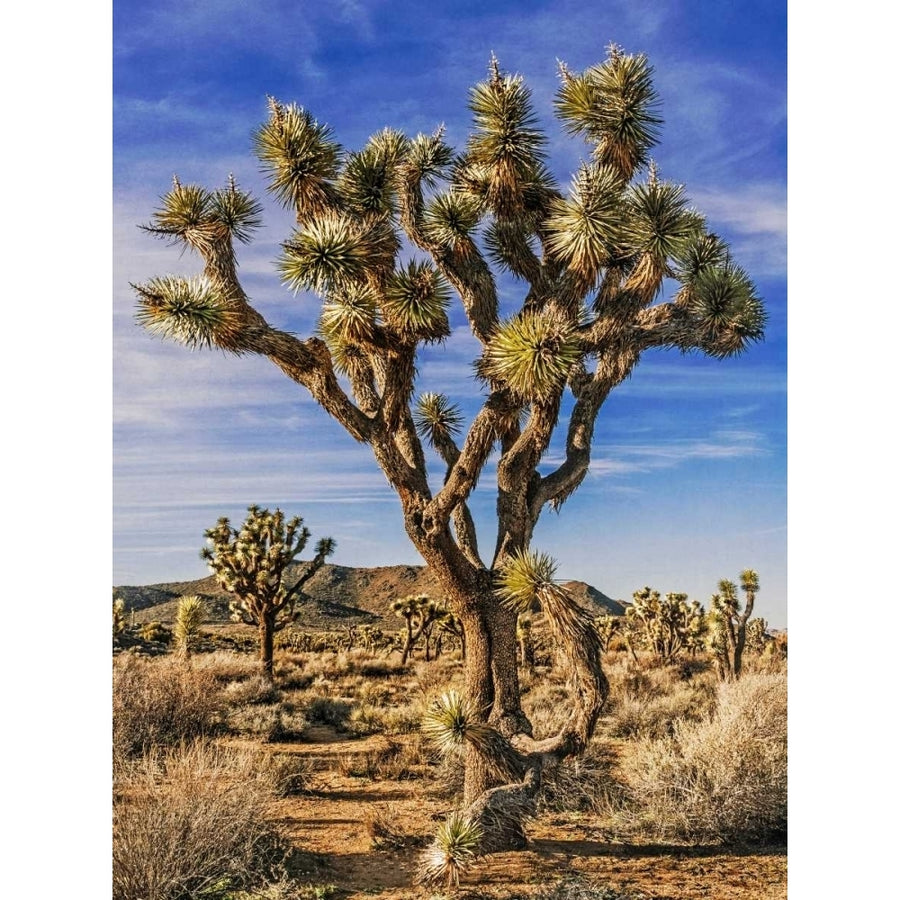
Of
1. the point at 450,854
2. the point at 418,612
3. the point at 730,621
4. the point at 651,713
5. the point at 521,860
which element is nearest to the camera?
the point at 450,854

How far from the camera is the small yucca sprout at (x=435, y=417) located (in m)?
7.53

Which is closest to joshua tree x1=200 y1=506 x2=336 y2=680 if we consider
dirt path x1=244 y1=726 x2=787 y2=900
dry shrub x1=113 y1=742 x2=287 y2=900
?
dirt path x1=244 y1=726 x2=787 y2=900

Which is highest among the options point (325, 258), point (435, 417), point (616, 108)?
point (616, 108)

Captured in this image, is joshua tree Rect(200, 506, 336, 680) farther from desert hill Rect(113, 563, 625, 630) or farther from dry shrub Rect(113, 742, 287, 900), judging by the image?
desert hill Rect(113, 563, 625, 630)

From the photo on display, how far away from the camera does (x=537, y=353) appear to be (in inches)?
212

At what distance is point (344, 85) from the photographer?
9273 millimetres

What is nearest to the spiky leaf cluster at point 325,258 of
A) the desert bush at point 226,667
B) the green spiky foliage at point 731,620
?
the desert bush at point 226,667

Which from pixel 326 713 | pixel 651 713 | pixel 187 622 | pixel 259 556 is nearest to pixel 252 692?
pixel 326 713

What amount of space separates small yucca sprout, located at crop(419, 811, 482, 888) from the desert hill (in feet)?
55.9

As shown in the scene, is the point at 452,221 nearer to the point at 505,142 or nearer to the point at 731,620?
the point at 505,142

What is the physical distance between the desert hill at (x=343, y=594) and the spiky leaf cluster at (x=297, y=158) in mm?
16719

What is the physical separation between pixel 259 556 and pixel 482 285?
8.38 meters
